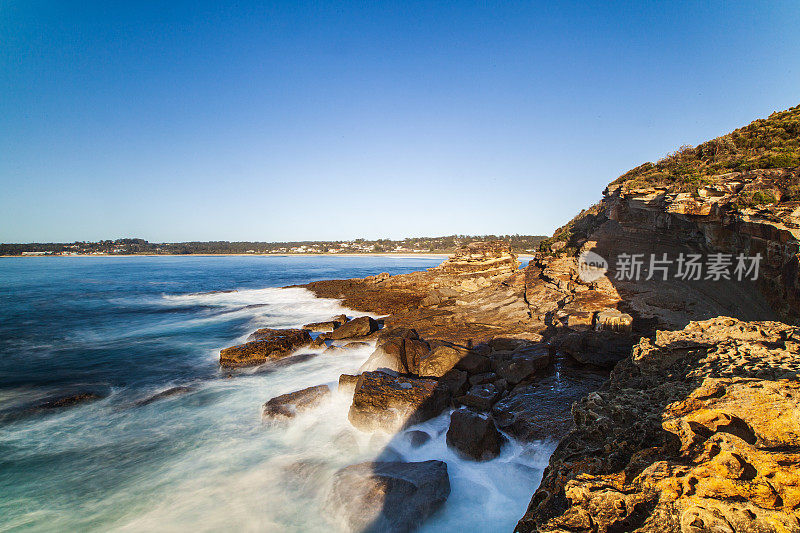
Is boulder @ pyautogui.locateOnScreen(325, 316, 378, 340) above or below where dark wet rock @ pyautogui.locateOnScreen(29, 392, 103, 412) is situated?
above

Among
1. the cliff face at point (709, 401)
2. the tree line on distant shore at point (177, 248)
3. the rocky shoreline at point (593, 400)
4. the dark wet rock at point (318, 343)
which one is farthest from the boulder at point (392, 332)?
the tree line on distant shore at point (177, 248)

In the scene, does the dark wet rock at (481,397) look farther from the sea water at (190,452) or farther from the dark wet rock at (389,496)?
the dark wet rock at (389,496)

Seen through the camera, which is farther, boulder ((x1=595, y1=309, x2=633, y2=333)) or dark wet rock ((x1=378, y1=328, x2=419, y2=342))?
dark wet rock ((x1=378, y1=328, x2=419, y2=342))

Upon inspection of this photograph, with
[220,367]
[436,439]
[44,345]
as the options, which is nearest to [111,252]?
[44,345]

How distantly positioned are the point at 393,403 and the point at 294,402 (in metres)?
3.28

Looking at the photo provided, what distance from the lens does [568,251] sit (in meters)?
22.7

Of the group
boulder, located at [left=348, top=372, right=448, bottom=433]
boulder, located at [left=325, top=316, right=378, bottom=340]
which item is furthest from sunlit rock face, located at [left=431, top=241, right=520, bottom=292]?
boulder, located at [left=348, top=372, right=448, bottom=433]

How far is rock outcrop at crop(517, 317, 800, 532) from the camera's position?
228cm

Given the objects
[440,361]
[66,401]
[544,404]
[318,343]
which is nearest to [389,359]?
[440,361]

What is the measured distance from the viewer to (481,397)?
29.8ft

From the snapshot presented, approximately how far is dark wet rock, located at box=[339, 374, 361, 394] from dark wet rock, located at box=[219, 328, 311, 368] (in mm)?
5122

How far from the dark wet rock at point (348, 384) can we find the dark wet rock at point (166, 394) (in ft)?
18.4

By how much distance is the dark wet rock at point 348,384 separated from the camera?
10305mm

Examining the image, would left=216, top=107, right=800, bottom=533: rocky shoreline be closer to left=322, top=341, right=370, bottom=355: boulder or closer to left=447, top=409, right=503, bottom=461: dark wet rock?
left=447, top=409, right=503, bottom=461: dark wet rock
